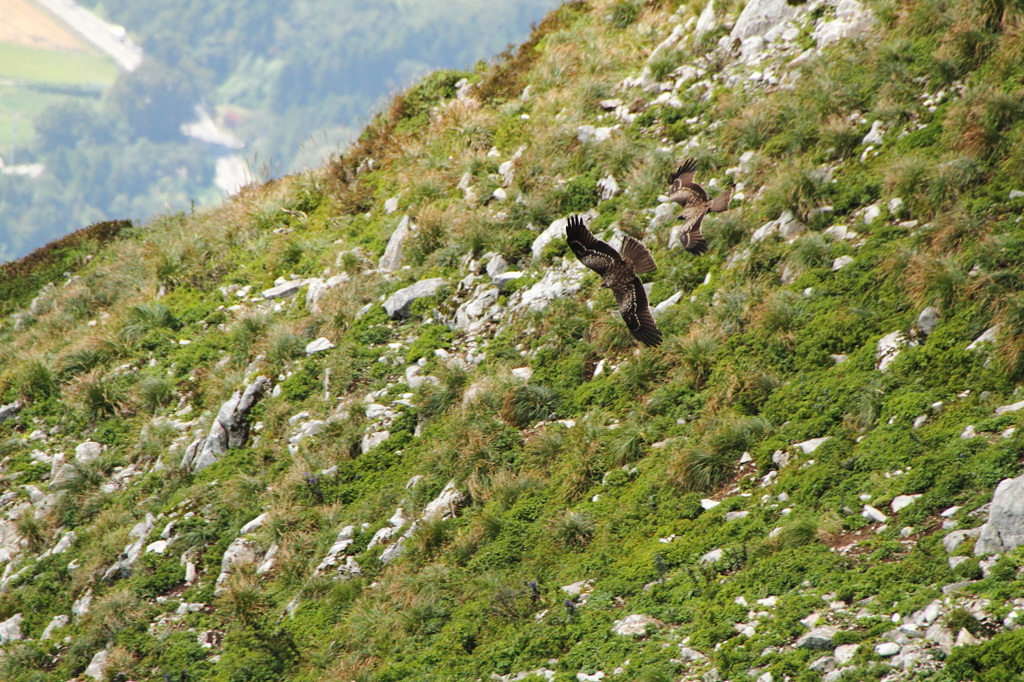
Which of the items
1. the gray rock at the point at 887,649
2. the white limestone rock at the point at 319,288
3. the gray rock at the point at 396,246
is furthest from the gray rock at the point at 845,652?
the white limestone rock at the point at 319,288

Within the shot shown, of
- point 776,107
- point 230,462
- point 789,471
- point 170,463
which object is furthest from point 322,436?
point 776,107

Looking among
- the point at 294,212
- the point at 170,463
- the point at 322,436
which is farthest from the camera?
the point at 294,212

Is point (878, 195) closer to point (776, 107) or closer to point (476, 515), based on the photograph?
point (776, 107)

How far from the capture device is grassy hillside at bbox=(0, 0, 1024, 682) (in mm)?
6012

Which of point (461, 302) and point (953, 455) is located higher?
point (461, 302)

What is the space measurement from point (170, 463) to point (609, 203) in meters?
7.73

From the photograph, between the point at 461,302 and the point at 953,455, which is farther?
the point at 461,302

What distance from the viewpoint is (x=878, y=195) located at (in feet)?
29.7

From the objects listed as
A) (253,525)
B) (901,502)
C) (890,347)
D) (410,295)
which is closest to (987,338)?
(890,347)

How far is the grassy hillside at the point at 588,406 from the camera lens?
601cm

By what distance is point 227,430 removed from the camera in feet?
37.2

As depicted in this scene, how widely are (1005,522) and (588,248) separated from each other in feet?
15.8

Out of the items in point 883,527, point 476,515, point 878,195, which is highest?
point 878,195

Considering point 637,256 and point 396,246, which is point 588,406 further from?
point 396,246
